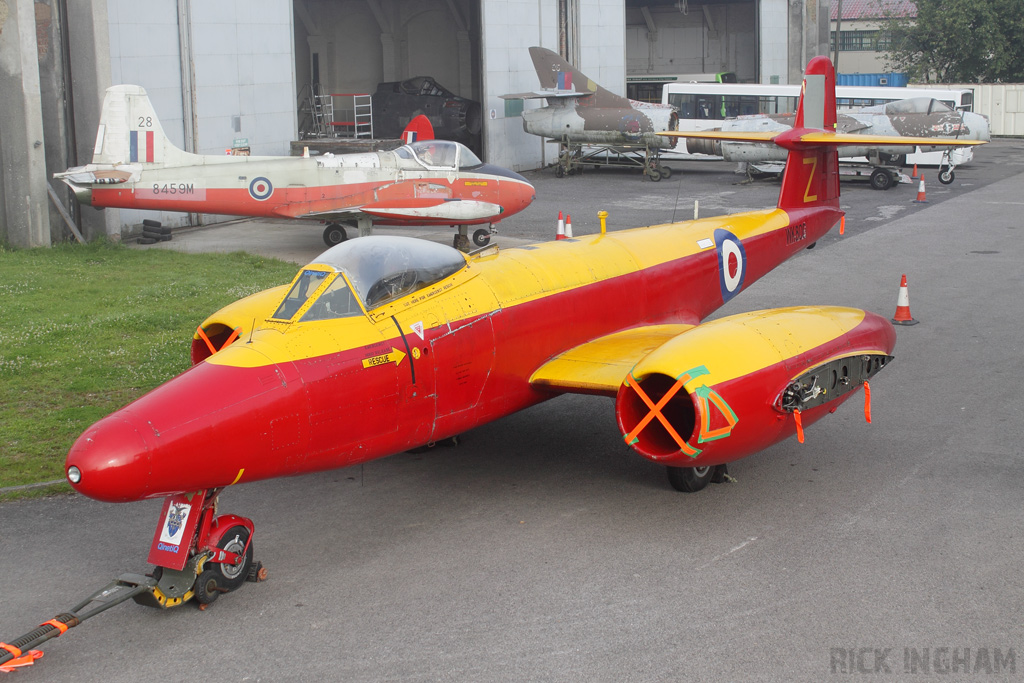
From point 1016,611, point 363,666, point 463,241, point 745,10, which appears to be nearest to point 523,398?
point 363,666

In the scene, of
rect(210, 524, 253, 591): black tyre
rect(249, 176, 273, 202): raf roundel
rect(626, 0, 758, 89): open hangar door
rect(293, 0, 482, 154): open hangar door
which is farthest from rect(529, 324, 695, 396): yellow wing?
rect(626, 0, 758, 89): open hangar door

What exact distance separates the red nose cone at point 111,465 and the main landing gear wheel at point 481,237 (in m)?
14.7

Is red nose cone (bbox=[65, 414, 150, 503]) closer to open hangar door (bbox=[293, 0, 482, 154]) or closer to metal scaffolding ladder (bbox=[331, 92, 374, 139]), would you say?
metal scaffolding ladder (bbox=[331, 92, 374, 139])

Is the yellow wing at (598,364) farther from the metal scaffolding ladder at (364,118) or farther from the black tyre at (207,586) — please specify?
the metal scaffolding ladder at (364,118)

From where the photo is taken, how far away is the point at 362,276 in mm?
7500

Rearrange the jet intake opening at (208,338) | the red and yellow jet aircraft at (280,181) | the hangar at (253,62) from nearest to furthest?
the jet intake opening at (208,338)
the red and yellow jet aircraft at (280,181)
the hangar at (253,62)

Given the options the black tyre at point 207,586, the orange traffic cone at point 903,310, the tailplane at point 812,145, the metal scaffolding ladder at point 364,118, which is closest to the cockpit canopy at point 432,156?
the tailplane at point 812,145

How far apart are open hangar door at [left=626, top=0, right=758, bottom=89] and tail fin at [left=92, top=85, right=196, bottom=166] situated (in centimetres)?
A: 3506

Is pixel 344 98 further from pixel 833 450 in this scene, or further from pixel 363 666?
pixel 363 666

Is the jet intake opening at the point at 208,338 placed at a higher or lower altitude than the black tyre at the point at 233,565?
higher

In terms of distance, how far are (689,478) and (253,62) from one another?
62.8 feet

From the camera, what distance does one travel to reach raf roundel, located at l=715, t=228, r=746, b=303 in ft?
36.7

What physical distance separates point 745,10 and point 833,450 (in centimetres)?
4469

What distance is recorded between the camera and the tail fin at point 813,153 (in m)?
12.6
